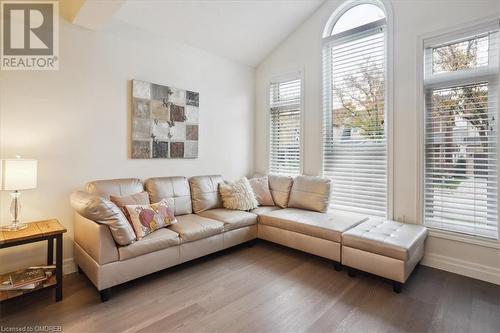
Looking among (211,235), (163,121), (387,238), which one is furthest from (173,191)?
(387,238)

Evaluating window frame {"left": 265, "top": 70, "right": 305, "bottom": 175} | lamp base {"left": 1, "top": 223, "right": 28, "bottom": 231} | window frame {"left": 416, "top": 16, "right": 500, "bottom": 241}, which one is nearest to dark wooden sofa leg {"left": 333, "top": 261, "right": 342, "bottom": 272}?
window frame {"left": 416, "top": 16, "right": 500, "bottom": 241}

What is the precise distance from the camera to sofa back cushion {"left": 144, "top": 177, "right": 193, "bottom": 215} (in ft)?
10.3

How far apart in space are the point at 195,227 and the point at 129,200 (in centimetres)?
72

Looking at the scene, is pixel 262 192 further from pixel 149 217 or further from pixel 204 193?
pixel 149 217

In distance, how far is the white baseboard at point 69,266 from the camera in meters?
2.69

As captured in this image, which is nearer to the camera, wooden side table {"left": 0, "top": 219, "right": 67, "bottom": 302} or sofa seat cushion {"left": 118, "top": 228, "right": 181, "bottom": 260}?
wooden side table {"left": 0, "top": 219, "right": 67, "bottom": 302}

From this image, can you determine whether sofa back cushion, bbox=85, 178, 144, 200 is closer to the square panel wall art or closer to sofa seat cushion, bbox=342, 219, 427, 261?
the square panel wall art

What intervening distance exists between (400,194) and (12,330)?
146 inches

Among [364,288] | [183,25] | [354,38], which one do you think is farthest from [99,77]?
[364,288]

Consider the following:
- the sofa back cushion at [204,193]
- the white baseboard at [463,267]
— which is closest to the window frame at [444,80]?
the white baseboard at [463,267]

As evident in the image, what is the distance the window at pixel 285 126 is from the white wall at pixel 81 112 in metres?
1.24

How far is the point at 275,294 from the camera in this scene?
7.69ft

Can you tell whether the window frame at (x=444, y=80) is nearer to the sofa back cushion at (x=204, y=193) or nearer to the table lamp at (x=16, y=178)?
the sofa back cushion at (x=204, y=193)

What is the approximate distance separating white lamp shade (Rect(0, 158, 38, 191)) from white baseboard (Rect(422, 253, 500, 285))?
3.91 m
